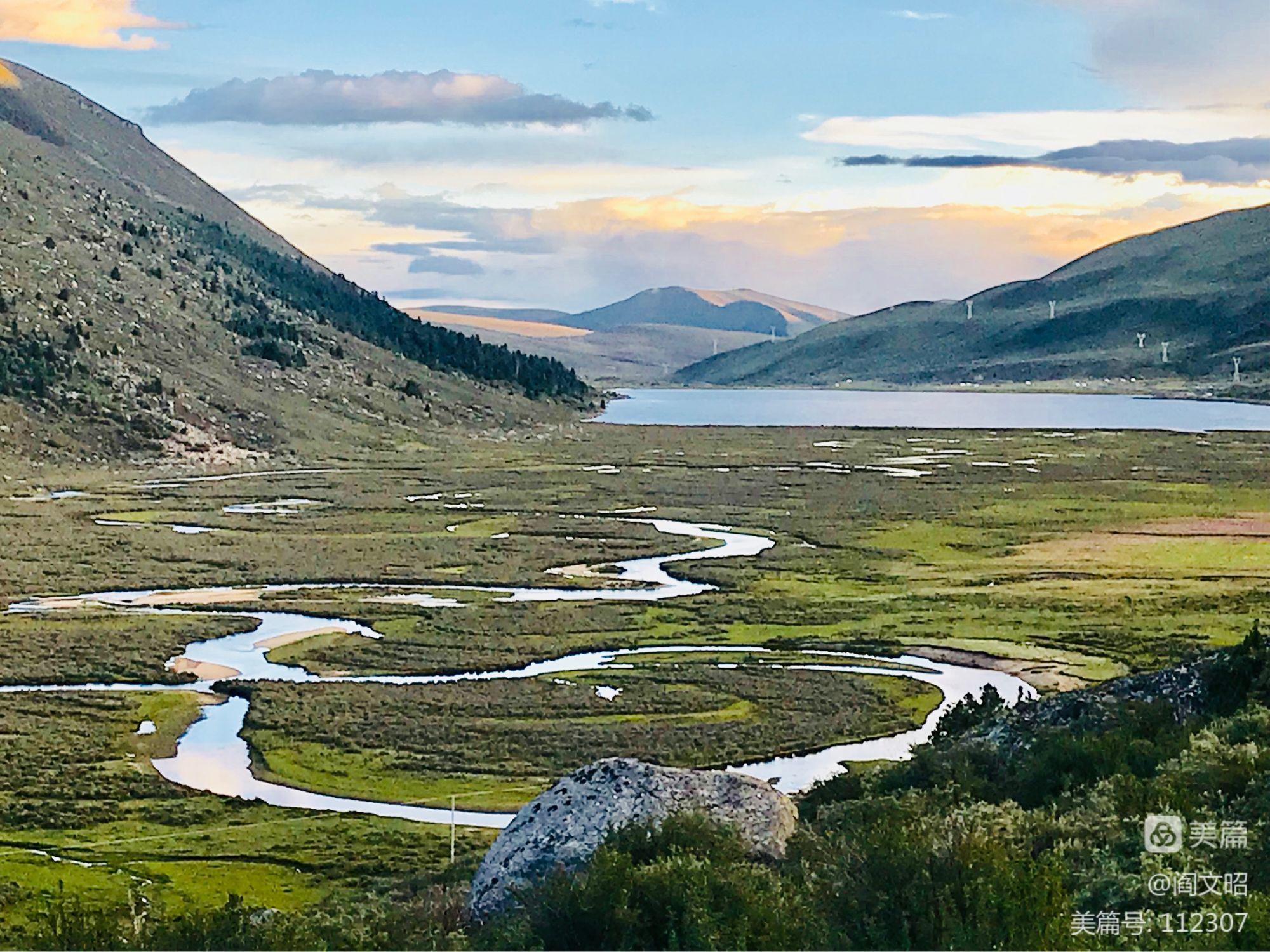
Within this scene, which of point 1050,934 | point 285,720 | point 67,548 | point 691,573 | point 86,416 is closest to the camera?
point 1050,934

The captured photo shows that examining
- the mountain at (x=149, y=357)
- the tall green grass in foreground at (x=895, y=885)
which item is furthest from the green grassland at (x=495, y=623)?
the mountain at (x=149, y=357)

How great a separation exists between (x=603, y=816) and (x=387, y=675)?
92.2 ft

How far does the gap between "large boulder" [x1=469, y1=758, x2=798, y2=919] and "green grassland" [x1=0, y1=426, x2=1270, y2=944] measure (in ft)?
17.7

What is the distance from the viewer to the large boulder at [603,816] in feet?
68.7

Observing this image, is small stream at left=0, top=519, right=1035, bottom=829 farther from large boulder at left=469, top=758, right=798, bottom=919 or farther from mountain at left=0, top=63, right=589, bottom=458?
mountain at left=0, top=63, right=589, bottom=458

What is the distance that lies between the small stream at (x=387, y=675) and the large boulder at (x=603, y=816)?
981cm

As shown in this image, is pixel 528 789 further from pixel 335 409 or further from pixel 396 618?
pixel 335 409

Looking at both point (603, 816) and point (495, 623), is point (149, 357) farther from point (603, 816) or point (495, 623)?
point (603, 816)

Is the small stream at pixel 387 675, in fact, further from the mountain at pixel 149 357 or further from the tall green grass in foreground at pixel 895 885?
the mountain at pixel 149 357

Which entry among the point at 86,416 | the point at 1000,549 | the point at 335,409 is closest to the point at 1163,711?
the point at 1000,549

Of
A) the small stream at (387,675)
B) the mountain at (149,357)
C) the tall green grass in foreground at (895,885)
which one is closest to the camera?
the tall green grass in foreground at (895,885)

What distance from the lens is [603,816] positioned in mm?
21547

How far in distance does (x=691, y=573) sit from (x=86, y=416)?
71.3 meters

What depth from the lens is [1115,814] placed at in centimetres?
2116
